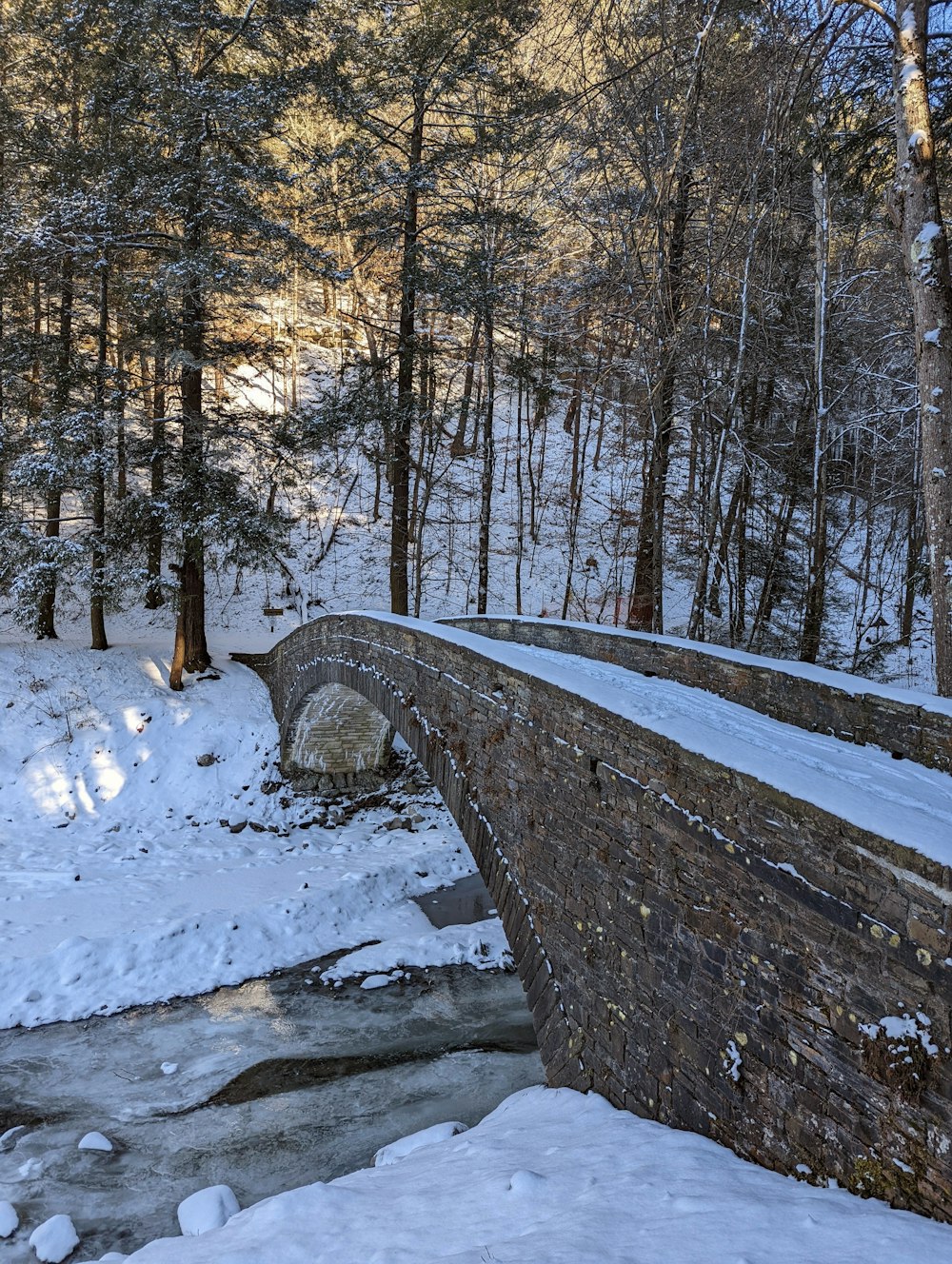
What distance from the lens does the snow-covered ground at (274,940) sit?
2.69 metres

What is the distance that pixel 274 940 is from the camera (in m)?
8.48

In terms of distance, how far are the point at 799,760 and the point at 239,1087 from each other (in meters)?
5.38

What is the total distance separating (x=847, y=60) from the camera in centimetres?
579

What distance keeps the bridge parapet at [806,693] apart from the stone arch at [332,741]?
199 inches

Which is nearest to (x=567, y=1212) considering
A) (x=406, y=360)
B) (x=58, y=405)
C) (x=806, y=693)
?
(x=806, y=693)

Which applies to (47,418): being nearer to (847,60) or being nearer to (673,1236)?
(847,60)

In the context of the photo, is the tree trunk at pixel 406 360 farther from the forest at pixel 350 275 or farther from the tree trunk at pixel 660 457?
the tree trunk at pixel 660 457

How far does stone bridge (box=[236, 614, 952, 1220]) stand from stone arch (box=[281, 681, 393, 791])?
520cm

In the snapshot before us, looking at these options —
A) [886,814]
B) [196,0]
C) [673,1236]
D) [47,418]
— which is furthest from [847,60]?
[47,418]

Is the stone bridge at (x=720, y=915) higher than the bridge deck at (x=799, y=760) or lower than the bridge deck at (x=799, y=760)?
lower

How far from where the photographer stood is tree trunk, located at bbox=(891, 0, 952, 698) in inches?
195

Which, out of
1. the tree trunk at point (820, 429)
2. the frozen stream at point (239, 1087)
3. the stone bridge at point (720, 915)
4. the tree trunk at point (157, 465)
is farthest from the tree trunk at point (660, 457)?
the tree trunk at point (157, 465)

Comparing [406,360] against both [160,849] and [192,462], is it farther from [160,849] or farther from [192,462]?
[160,849]

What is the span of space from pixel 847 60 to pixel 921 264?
6.89ft
